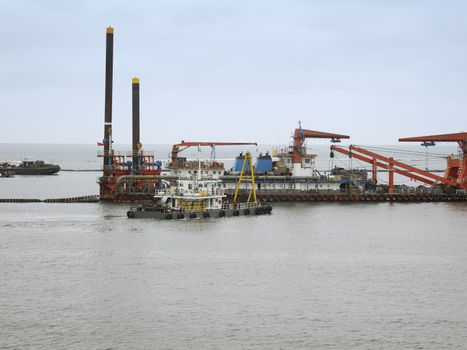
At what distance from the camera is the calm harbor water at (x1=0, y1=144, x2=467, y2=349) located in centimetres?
3294

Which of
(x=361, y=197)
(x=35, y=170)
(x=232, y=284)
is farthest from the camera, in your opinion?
(x=35, y=170)

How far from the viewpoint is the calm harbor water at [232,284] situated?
108ft

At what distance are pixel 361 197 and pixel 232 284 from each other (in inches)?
2061

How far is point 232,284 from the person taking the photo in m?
41.8

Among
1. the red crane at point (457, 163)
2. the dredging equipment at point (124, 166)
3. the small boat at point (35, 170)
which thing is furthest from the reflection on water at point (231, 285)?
the small boat at point (35, 170)

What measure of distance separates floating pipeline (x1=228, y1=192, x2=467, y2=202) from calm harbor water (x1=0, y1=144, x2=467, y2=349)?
21.1 metres

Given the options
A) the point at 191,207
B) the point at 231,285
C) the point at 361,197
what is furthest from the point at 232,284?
the point at 361,197

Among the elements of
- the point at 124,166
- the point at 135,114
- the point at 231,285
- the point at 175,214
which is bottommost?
the point at 231,285

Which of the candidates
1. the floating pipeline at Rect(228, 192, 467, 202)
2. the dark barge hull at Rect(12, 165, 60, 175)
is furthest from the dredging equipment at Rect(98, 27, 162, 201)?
the dark barge hull at Rect(12, 165, 60, 175)

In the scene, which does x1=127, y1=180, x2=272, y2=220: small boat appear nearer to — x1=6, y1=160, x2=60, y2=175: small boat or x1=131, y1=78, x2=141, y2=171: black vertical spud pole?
x1=131, y1=78, x2=141, y2=171: black vertical spud pole

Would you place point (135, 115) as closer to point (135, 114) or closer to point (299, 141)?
point (135, 114)

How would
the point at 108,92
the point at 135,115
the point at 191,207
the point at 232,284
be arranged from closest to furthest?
the point at 232,284 → the point at 191,207 → the point at 108,92 → the point at 135,115

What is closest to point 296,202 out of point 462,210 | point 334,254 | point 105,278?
point 462,210

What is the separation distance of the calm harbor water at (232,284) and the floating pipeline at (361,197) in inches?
831
